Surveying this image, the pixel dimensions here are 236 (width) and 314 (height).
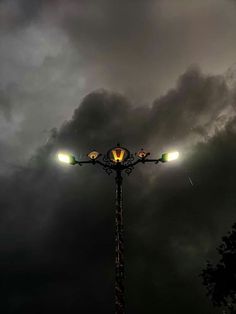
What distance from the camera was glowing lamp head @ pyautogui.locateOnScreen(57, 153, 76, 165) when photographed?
11078mm

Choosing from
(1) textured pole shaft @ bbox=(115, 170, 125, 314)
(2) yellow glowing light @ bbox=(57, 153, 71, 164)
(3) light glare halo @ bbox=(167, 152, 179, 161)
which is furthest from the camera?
(3) light glare halo @ bbox=(167, 152, 179, 161)

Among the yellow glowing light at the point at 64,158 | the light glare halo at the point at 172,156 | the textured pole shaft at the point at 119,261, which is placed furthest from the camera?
the light glare halo at the point at 172,156

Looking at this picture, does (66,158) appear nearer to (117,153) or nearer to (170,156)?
(117,153)

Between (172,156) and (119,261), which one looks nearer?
(119,261)

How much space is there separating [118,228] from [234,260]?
15.8m

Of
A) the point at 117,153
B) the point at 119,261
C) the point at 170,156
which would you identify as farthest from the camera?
the point at 170,156

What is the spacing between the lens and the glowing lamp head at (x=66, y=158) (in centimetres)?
1108

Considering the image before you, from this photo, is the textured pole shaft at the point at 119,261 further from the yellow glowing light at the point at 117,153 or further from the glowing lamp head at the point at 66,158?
the glowing lamp head at the point at 66,158

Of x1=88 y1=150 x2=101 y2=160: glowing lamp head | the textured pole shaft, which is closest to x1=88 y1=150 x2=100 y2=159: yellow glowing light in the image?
x1=88 y1=150 x2=101 y2=160: glowing lamp head

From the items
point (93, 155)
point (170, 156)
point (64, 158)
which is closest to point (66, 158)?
point (64, 158)

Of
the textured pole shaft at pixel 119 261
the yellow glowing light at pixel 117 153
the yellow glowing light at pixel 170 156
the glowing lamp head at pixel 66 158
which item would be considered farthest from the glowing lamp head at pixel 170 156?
the glowing lamp head at pixel 66 158

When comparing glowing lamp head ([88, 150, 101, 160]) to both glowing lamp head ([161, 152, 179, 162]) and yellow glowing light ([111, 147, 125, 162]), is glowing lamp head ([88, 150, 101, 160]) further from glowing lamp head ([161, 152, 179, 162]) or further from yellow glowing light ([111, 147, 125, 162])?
glowing lamp head ([161, 152, 179, 162])

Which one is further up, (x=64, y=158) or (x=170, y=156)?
(x=170, y=156)

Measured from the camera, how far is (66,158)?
11188mm
